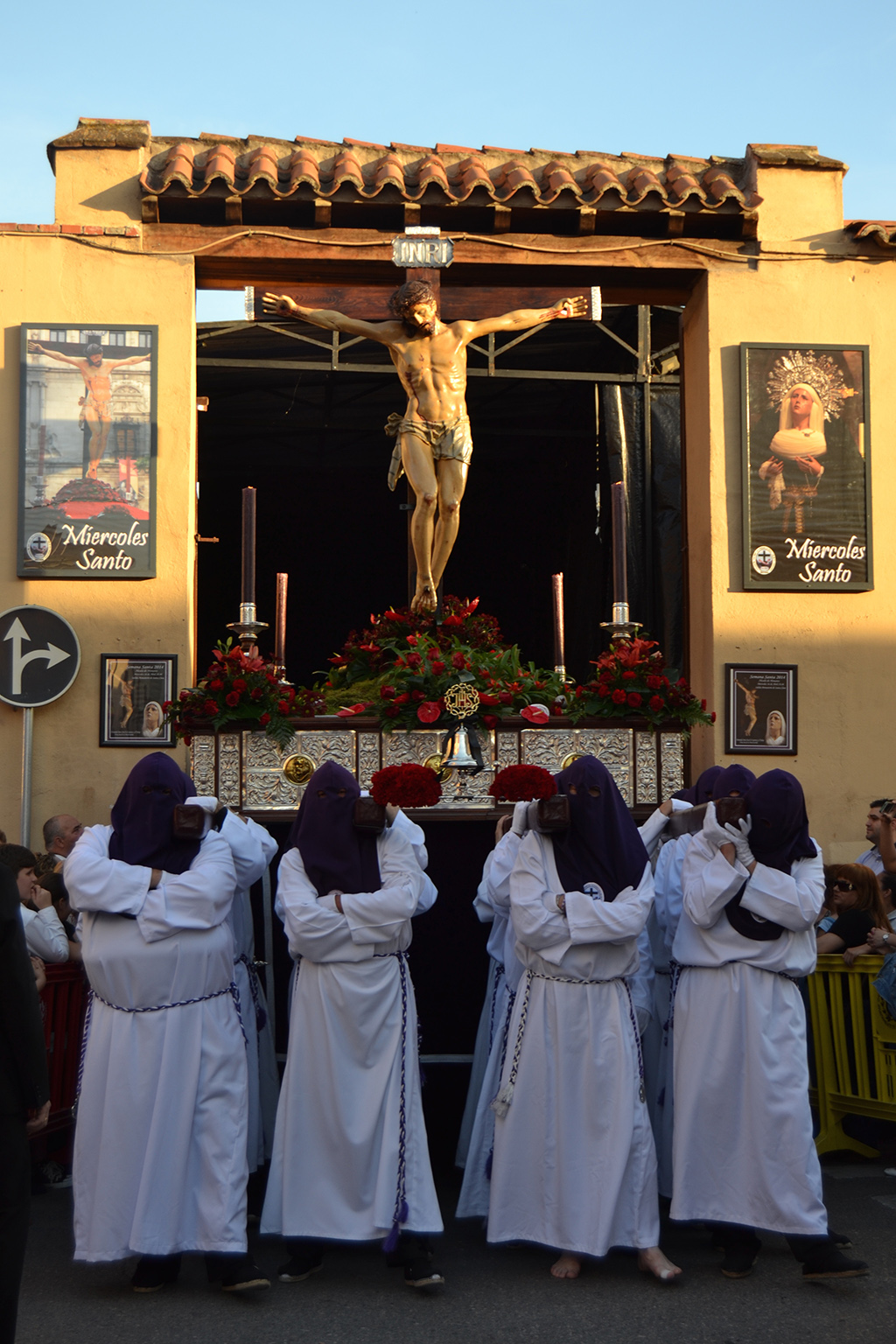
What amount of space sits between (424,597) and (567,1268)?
4.01 meters

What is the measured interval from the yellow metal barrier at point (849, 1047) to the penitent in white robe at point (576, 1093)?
1.91 m

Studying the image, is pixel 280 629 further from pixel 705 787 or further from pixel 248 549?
pixel 705 787

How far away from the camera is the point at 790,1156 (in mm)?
4770

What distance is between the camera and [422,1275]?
4629mm

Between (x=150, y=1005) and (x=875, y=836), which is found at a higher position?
(x=875, y=836)

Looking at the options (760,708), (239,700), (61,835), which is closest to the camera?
(239,700)

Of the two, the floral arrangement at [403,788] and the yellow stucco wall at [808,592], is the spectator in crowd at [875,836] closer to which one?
the yellow stucco wall at [808,592]

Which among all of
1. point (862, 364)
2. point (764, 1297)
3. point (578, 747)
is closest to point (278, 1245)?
point (764, 1297)

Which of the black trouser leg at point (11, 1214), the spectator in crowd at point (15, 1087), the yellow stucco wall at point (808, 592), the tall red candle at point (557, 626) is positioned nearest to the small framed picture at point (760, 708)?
the yellow stucco wall at point (808, 592)

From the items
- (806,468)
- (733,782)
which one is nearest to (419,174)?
(806,468)

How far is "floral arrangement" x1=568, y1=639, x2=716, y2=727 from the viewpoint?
706 cm

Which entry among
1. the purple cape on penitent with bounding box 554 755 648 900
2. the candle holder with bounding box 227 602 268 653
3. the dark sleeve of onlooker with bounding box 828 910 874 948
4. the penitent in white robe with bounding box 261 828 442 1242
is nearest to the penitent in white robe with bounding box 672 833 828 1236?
the purple cape on penitent with bounding box 554 755 648 900

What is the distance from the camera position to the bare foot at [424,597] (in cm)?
775

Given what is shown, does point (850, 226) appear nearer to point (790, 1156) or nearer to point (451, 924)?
point (451, 924)
